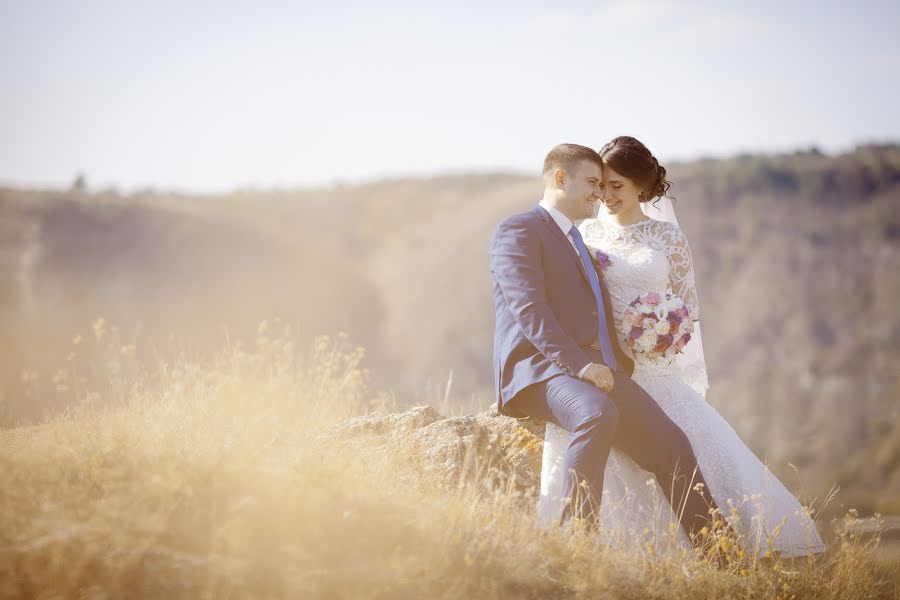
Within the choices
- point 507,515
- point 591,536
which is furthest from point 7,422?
point 591,536

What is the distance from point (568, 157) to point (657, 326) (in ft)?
4.43

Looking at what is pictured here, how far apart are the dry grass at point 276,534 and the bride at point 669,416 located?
0.89 ft

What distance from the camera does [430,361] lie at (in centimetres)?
5247

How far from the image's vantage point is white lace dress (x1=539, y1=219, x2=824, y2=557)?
465 centimetres

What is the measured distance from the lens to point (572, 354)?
4609 mm

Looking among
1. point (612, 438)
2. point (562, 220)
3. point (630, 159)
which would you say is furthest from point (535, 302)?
point (630, 159)

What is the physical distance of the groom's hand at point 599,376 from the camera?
458cm

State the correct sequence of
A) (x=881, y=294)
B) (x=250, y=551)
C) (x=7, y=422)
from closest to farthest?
(x=250, y=551)
(x=7, y=422)
(x=881, y=294)

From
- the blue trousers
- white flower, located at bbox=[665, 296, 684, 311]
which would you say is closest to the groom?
the blue trousers

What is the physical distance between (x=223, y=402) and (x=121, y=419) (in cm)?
107

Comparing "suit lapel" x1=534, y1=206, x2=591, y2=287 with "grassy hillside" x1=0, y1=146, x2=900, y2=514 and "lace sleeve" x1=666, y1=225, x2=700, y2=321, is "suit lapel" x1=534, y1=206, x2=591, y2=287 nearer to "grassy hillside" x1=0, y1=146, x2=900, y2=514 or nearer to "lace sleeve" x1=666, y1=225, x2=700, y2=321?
"lace sleeve" x1=666, y1=225, x2=700, y2=321

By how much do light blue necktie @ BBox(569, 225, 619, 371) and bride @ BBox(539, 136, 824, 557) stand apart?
524 mm

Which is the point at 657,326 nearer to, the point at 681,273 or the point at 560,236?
the point at 681,273

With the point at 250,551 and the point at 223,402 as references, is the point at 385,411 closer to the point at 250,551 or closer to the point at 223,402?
the point at 223,402
